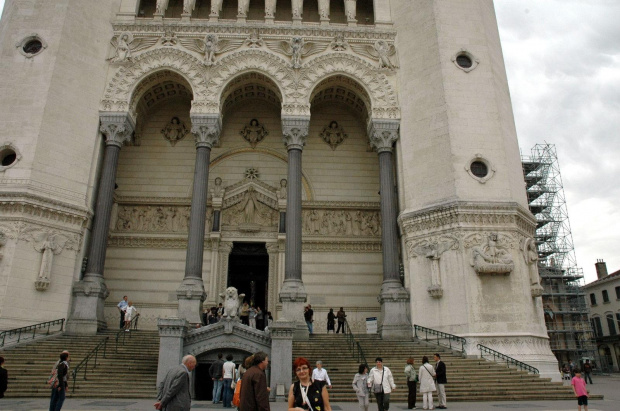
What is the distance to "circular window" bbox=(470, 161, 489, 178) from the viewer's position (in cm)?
2114

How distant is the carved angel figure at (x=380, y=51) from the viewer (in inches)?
955

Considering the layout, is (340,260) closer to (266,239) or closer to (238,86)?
(266,239)

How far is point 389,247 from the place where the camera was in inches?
851

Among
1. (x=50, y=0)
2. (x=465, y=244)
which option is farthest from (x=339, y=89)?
(x=50, y=0)

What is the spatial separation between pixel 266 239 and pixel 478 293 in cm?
1100

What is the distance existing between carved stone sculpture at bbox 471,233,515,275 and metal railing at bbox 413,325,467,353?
2.77 meters

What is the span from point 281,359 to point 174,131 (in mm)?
16595

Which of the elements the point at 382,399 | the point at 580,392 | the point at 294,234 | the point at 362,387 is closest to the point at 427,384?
the point at 382,399

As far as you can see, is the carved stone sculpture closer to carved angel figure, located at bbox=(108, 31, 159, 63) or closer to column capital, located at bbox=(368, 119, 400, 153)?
column capital, located at bbox=(368, 119, 400, 153)

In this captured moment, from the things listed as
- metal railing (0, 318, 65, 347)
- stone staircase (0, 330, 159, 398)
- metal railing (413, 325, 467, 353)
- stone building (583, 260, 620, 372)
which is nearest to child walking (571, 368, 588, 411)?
metal railing (413, 325, 467, 353)

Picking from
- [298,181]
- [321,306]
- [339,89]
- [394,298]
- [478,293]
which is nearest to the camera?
[478,293]

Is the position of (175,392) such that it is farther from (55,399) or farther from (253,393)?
(55,399)

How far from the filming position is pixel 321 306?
24.2 metres

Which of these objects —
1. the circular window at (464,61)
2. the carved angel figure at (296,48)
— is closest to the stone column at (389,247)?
the circular window at (464,61)
